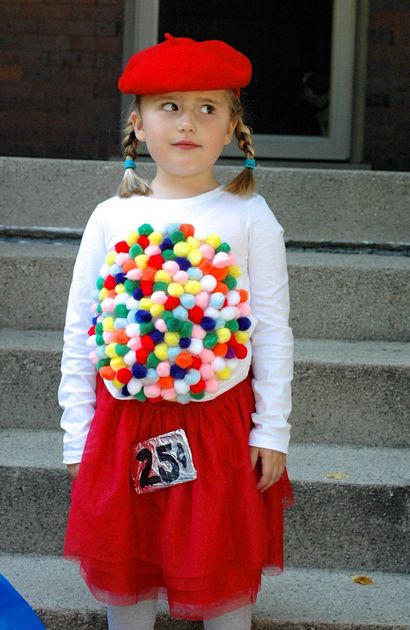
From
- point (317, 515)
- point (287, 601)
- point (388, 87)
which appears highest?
point (388, 87)

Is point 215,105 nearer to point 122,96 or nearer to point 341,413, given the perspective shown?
point 341,413

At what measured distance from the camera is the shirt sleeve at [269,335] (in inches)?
85.0

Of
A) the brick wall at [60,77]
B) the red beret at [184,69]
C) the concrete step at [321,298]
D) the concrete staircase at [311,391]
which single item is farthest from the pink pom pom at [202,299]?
the brick wall at [60,77]

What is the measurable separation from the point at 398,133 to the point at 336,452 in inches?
118

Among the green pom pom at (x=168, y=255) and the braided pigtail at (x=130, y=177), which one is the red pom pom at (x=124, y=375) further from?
the braided pigtail at (x=130, y=177)

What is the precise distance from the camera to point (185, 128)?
211 cm

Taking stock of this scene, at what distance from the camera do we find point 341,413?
10.0ft

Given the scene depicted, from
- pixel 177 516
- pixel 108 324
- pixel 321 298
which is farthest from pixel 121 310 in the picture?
pixel 321 298

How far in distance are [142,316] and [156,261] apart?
0.12 m

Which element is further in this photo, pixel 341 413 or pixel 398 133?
pixel 398 133

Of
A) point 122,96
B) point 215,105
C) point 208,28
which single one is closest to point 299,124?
point 208,28

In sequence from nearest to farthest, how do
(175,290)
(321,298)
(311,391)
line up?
(175,290) → (311,391) → (321,298)

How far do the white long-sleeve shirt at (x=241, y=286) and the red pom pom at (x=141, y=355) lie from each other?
13 centimetres

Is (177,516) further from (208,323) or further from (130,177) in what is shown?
(130,177)
